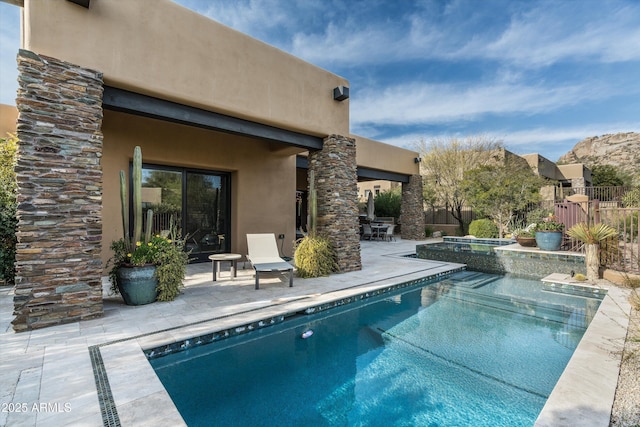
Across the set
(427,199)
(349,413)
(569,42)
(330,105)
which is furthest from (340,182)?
(427,199)

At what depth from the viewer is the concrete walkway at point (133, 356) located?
2.36 metres

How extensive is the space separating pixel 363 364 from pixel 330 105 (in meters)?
6.21

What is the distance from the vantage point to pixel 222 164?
9008mm

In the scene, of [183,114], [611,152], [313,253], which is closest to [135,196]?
[183,114]

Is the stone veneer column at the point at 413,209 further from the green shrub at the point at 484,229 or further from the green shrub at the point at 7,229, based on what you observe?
the green shrub at the point at 7,229

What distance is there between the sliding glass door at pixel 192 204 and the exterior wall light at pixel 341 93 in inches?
169

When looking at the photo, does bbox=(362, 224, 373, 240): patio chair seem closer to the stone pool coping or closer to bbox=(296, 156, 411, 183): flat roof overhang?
bbox=(296, 156, 411, 183): flat roof overhang

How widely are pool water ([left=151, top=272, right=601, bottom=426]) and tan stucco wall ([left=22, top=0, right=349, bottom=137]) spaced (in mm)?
4234

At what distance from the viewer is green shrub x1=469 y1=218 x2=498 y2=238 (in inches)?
608

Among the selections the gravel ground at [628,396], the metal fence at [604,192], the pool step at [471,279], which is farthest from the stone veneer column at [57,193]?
the metal fence at [604,192]

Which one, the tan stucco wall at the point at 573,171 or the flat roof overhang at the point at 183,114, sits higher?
the tan stucco wall at the point at 573,171

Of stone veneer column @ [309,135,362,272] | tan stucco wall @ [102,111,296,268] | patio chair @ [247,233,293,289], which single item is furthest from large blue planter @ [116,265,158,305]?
stone veneer column @ [309,135,362,272]

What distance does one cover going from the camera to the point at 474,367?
3590 mm

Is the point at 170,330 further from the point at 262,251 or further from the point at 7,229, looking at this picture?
the point at 7,229
